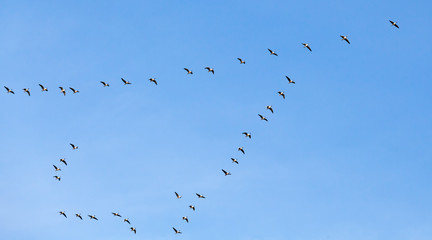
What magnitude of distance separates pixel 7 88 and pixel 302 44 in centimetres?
6486

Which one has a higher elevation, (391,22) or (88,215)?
(391,22)

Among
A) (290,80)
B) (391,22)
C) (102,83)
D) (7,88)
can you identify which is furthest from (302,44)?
(7,88)

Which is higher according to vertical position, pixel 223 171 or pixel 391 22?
pixel 391 22

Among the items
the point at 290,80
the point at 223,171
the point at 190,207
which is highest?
the point at 290,80

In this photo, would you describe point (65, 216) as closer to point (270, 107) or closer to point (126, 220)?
point (126, 220)

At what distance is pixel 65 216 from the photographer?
15188 cm

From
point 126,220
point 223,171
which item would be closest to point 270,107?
point 223,171

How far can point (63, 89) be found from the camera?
500 feet

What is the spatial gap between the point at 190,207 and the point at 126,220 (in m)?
17.2

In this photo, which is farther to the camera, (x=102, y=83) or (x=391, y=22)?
(x=102, y=83)

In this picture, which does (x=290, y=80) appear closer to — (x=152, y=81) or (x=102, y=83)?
(x=152, y=81)

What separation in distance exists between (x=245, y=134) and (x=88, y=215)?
39.5 m

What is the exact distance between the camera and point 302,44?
470 feet

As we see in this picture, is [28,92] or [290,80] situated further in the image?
[28,92]
